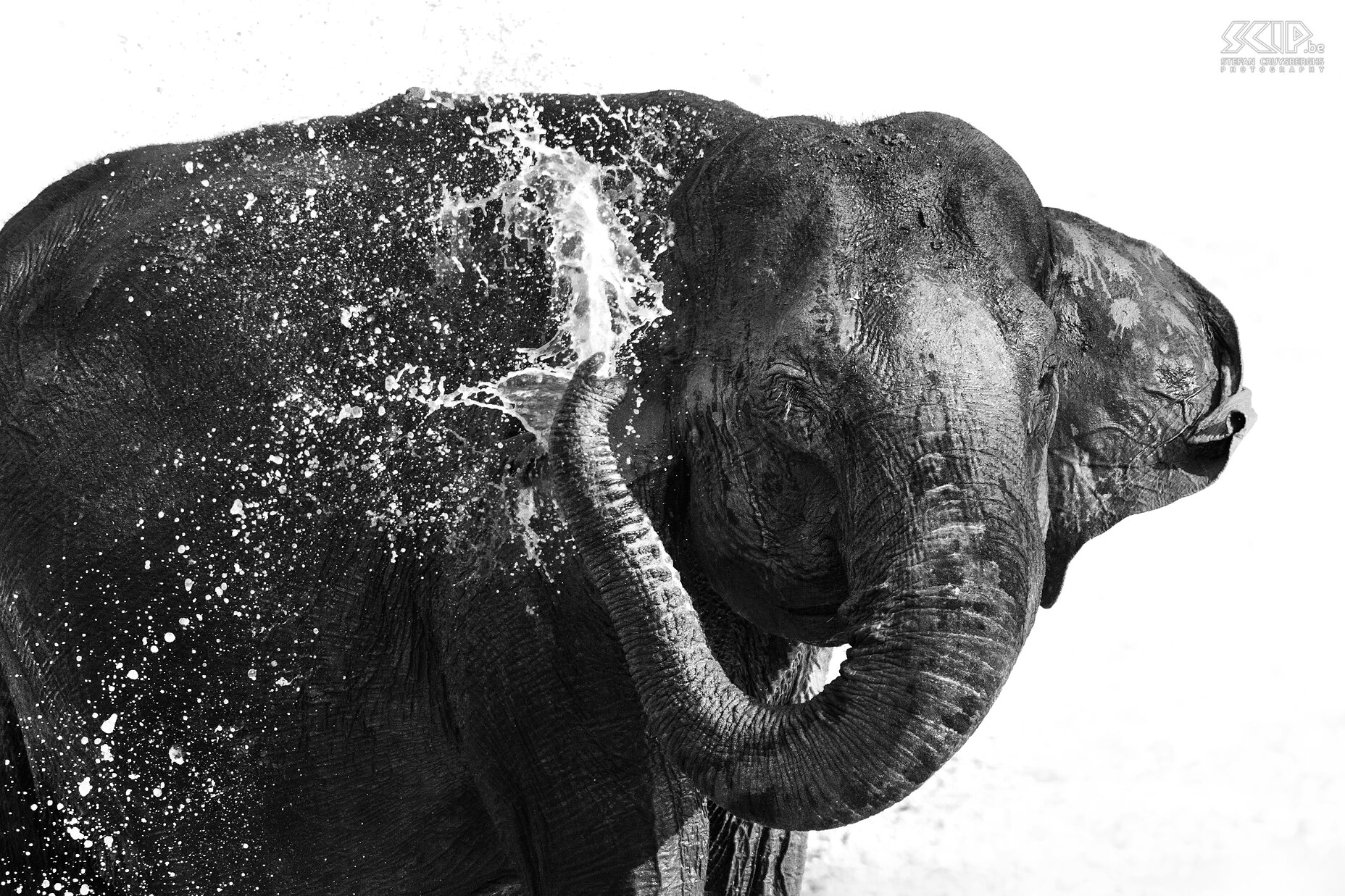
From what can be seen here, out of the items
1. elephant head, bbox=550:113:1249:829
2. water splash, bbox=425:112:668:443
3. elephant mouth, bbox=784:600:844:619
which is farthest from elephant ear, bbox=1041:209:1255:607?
water splash, bbox=425:112:668:443

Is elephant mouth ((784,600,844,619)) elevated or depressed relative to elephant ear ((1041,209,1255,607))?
depressed

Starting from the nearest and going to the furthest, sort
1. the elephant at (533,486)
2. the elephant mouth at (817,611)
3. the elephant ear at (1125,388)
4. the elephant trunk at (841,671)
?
1. the elephant trunk at (841,671)
2. the elephant at (533,486)
3. the elephant mouth at (817,611)
4. the elephant ear at (1125,388)

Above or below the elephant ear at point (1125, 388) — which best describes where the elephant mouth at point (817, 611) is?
below

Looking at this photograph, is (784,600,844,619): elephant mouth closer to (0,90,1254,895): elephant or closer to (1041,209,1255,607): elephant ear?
(0,90,1254,895): elephant

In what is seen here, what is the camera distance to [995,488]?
3262 mm

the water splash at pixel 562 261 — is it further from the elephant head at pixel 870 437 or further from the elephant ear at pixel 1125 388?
the elephant ear at pixel 1125 388

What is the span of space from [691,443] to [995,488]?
0.54 m

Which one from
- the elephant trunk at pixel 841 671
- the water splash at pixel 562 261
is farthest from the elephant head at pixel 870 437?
the water splash at pixel 562 261

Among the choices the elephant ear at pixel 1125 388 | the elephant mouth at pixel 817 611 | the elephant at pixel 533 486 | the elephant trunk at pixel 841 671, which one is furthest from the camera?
the elephant ear at pixel 1125 388

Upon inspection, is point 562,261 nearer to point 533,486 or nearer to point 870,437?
point 533,486

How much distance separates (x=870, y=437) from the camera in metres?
3.29

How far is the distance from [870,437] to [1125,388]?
2.09 feet

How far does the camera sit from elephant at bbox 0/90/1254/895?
3.30m

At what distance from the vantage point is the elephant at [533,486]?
3.30 metres
